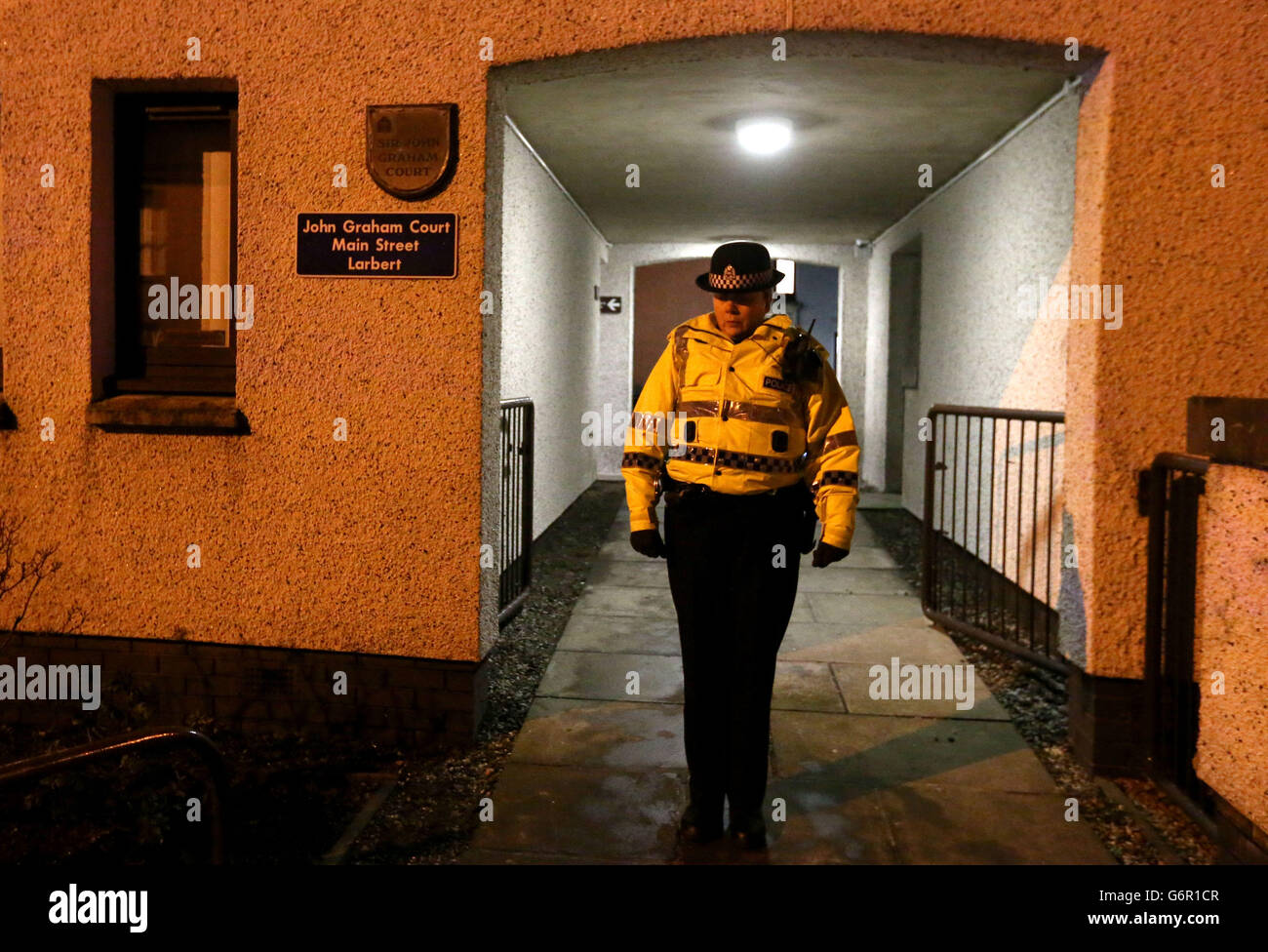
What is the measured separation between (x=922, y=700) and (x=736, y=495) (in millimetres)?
2236

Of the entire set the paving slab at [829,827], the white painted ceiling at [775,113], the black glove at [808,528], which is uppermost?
the white painted ceiling at [775,113]

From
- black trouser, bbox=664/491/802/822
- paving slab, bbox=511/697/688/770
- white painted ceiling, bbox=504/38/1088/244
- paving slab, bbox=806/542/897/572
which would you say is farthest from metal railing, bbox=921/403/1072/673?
black trouser, bbox=664/491/802/822

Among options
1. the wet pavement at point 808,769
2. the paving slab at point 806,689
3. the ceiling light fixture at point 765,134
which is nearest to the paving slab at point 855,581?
the wet pavement at point 808,769

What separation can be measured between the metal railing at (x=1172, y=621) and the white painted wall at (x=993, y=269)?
2.27m

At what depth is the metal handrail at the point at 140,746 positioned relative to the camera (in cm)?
195

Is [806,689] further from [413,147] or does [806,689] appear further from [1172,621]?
[413,147]

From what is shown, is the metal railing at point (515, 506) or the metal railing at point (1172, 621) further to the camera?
the metal railing at point (515, 506)

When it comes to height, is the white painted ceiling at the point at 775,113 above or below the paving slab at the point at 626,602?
above

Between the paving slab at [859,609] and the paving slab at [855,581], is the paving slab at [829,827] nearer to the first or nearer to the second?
the paving slab at [859,609]

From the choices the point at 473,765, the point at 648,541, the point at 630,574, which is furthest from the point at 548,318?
the point at 648,541

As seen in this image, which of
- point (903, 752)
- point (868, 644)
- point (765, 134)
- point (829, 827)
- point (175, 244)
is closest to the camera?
point (829, 827)

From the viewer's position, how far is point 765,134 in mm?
7148

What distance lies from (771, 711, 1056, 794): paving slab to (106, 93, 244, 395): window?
10.0 feet
